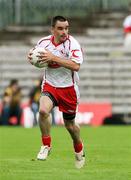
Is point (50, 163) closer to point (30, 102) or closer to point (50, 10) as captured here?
point (30, 102)

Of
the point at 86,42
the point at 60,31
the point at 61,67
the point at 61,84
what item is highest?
the point at 60,31

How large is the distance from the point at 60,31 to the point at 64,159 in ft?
8.42

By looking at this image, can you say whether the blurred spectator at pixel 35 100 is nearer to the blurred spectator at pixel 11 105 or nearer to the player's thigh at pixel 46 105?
the blurred spectator at pixel 11 105

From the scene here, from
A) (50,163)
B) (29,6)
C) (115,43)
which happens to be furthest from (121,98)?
(50,163)

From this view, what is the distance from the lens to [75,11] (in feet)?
118

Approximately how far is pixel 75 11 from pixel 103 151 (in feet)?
64.7

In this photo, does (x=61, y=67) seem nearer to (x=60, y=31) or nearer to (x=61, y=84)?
(x=61, y=84)

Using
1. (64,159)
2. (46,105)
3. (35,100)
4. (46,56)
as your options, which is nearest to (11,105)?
(35,100)

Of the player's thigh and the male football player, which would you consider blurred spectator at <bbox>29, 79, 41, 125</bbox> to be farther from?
the player's thigh

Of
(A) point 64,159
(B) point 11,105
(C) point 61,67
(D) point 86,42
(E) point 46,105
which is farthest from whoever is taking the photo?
(D) point 86,42

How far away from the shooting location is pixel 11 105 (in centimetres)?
3045

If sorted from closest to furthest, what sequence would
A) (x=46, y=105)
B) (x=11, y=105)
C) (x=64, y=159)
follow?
(x=46, y=105), (x=64, y=159), (x=11, y=105)

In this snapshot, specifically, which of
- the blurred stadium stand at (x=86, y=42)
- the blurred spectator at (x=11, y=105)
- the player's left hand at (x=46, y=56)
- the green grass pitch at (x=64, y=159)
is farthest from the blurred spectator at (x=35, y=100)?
the player's left hand at (x=46, y=56)

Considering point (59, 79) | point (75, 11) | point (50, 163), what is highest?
point (59, 79)
